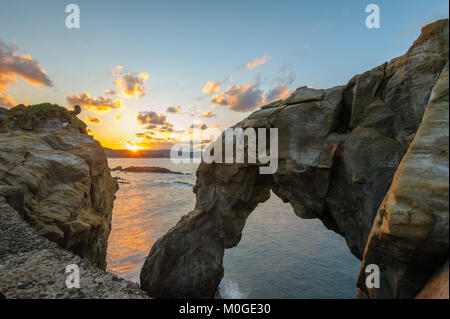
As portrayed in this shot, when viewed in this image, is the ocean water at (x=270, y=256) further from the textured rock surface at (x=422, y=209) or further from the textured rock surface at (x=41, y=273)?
the textured rock surface at (x=422, y=209)

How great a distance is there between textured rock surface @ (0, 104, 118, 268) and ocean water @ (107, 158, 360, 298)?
9.23 m

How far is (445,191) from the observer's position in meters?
4.83

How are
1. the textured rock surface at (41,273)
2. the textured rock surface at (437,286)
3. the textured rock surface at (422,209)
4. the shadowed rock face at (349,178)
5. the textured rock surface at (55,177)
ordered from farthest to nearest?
the textured rock surface at (55,177), the textured rock surface at (41,273), the shadowed rock face at (349,178), the textured rock surface at (422,209), the textured rock surface at (437,286)

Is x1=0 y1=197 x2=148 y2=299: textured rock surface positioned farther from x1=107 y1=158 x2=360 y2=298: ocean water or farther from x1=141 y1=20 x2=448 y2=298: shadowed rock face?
x1=107 y1=158 x2=360 y2=298: ocean water

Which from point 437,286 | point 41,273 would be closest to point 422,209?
point 437,286

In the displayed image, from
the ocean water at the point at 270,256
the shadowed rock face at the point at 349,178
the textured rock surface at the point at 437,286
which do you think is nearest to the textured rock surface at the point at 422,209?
the shadowed rock face at the point at 349,178

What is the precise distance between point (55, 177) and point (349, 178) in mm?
20362

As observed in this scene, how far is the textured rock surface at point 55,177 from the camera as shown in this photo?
11.8 metres

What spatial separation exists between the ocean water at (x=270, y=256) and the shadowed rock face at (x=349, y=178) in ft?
19.2

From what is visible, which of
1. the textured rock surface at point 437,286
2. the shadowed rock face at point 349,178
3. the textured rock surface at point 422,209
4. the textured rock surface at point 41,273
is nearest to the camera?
the textured rock surface at point 437,286

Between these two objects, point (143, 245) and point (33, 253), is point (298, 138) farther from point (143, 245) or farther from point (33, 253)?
point (143, 245)

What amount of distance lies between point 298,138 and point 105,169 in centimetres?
2093
